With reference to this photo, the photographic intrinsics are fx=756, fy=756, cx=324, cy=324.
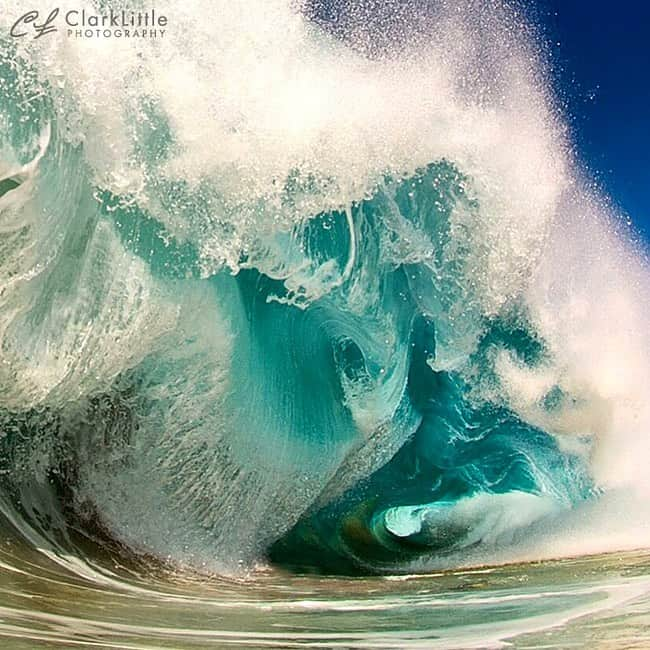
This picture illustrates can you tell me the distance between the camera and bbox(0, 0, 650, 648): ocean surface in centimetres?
488

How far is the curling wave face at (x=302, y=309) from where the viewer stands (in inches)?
201

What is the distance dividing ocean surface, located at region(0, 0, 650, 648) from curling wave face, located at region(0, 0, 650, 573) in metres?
0.02

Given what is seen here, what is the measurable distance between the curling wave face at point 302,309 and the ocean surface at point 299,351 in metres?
0.02

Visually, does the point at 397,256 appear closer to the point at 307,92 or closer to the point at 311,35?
the point at 307,92

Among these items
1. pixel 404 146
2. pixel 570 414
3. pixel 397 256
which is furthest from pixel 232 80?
pixel 570 414

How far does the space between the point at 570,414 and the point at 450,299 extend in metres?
1.74

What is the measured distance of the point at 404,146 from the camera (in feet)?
19.6
